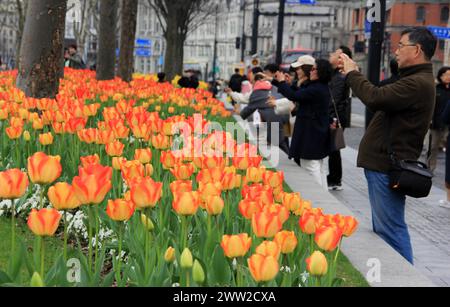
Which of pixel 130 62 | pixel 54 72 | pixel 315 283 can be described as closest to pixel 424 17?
pixel 130 62

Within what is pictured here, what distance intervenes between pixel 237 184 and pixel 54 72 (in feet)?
19.9

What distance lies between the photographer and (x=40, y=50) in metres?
10.1

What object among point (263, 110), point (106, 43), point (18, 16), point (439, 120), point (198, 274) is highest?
point (18, 16)

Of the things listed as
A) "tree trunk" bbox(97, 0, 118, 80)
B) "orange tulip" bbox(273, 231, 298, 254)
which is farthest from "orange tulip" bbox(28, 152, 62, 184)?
"tree trunk" bbox(97, 0, 118, 80)

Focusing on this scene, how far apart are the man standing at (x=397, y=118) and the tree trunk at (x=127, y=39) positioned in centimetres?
1558

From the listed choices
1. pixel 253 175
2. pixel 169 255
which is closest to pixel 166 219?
pixel 253 175

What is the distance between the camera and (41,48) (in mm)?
10078

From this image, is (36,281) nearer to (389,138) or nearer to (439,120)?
(389,138)

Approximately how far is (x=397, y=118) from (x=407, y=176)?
386mm

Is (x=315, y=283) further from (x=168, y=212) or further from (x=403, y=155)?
(x=403, y=155)

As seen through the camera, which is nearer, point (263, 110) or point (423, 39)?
point (423, 39)

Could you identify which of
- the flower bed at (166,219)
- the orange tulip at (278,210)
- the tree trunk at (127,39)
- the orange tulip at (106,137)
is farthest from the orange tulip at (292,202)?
the tree trunk at (127,39)

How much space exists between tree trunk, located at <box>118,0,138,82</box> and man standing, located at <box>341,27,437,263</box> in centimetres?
1558

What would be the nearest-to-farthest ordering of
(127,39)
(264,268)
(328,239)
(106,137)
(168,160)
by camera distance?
1. (264,268)
2. (328,239)
3. (168,160)
4. (106,137)
5. (127,39)
